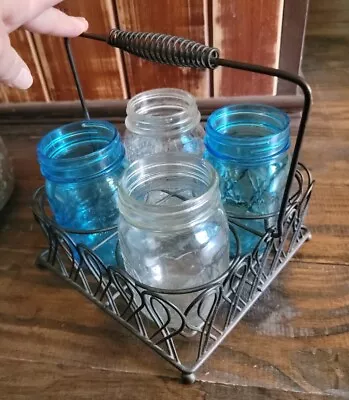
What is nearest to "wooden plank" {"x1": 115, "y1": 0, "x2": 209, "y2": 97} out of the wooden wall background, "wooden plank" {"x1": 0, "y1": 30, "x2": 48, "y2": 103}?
the wooden wall background

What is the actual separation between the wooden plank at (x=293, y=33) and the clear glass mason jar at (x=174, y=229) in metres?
0.26

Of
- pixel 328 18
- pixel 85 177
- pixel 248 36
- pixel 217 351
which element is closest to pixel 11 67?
pixel 85 177

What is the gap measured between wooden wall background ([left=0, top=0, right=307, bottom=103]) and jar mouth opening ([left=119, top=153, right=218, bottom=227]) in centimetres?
24

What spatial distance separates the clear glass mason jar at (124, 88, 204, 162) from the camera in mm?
368

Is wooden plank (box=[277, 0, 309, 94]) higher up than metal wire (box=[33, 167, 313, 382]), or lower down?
higher up

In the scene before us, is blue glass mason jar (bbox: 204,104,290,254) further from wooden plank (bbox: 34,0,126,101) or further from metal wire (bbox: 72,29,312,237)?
wooden plank (bbox: 34,0,126,101)

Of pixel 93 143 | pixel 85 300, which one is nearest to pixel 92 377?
pixel 85 300

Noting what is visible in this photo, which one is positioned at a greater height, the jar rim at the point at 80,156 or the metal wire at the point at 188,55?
the metal wire at the point at 188,55

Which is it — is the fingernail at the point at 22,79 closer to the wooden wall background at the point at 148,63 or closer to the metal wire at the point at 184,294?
the metal wire at the point at 184,294

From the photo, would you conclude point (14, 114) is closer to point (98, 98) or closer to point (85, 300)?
point (98, 98)

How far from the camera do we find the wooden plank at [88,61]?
0.51m

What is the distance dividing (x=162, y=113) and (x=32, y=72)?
251mm

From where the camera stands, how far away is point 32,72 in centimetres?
57

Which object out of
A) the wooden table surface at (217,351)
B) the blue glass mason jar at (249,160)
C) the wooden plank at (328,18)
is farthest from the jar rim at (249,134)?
the wooden plank at (328,18)
